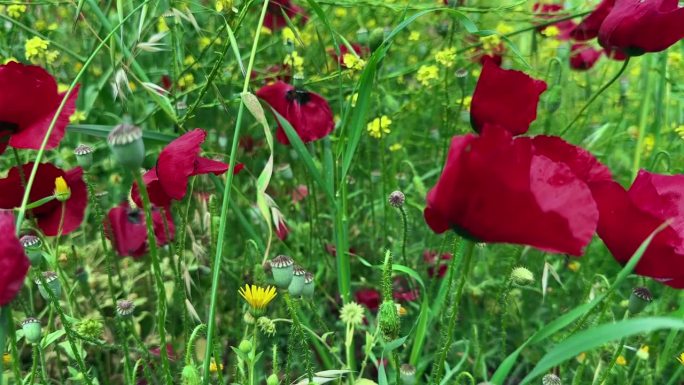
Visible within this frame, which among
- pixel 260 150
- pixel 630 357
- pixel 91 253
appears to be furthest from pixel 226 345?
pixel 630 357

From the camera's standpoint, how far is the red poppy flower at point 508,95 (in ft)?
2.42

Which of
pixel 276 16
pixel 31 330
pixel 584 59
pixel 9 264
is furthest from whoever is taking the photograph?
pixel 584 59

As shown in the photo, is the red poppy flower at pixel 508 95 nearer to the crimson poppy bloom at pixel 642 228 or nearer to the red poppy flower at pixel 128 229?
the crimson poppy bloom at pixel 642 228

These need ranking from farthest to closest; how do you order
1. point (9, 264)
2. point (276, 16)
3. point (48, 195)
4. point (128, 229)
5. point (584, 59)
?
1. point (584, 59)
2. point (276, 16)
3. point (128, 229)
4. point (48, 195)
5. point (9, 264)

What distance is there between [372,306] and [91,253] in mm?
589

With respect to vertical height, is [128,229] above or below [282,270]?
below

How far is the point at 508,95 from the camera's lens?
2.43 ft

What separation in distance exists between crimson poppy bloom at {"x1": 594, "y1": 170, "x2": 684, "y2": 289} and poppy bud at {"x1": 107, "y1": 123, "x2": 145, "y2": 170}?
401mm

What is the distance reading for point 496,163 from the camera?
20.1 inches

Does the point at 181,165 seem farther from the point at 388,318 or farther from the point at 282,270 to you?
the point at 388,318

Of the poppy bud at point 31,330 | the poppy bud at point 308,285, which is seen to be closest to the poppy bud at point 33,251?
the poppy bud at point 31,330

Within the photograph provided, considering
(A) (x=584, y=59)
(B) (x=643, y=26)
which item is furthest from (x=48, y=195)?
(A) (x=584, y=59)

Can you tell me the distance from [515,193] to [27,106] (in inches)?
21.4

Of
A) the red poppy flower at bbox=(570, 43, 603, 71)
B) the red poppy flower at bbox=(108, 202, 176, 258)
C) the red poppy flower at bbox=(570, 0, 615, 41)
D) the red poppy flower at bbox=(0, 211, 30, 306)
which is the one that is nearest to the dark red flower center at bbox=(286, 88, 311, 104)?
the red poppy flower at bbox=(108, 202, 176, 258)
